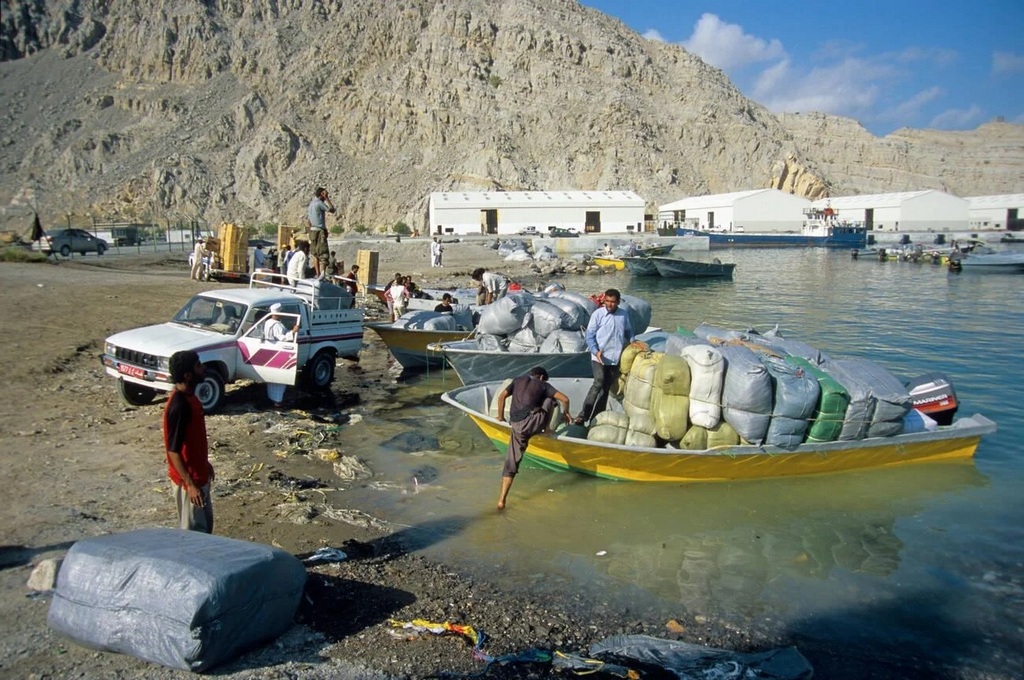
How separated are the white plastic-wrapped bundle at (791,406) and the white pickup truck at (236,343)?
702 centimetres

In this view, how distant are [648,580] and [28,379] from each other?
34.2 ft

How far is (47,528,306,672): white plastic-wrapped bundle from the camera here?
4254mm

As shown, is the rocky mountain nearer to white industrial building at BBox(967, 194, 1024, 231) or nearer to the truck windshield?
white industrial building at BBox(967, 194, 1024, 231)

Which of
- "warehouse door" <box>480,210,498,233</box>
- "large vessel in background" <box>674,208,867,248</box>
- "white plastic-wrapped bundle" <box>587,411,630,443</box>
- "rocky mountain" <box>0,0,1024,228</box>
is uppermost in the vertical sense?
"rocky mountain" <box>0,0,1024,228</box>

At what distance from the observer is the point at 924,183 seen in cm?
10644

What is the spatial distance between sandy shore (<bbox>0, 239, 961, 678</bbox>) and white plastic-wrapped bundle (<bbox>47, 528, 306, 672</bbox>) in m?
0.16

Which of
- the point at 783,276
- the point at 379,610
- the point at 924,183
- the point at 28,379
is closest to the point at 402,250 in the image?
the point at 783,276

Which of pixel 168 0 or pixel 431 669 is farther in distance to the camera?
pixel 168 0

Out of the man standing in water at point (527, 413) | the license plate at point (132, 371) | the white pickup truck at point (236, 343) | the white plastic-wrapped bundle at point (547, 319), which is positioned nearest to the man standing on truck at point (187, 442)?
the man standing in water at point (527, 413)

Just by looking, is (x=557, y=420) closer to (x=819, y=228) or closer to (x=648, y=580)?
(x=648, y=580)

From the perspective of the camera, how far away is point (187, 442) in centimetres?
534

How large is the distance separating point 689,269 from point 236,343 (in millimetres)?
30611

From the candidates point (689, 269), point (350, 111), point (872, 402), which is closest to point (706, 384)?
point (872, 402)

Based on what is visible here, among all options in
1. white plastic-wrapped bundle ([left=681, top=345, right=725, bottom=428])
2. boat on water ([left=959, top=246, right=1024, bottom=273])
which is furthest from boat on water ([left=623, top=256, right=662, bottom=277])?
white plastic-wrapped bundle ([left=681, top=345, right=725, bottom=428])
